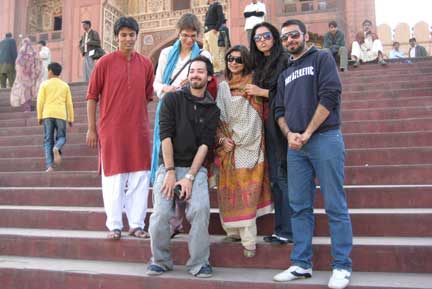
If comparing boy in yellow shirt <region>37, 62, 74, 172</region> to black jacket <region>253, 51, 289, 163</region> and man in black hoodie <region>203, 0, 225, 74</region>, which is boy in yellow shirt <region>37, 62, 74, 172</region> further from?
black jacket <region>253, 51, 289, 163</region>

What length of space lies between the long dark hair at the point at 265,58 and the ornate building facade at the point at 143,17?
13.8 m

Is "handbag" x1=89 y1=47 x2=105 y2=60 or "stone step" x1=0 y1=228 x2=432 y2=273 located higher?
"handbag" x1=89 y1=47 x2=105 y2=60

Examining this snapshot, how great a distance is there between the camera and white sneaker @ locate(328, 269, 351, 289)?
2670mm

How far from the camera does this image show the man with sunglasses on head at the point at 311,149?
2.75 m

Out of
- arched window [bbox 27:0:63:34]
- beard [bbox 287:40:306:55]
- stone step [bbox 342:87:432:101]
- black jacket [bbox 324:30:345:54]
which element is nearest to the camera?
beard [bbox 287:40:306:55]

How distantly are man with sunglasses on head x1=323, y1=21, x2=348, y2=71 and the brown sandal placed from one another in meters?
7.88

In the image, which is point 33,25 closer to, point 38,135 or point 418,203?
point 38,135

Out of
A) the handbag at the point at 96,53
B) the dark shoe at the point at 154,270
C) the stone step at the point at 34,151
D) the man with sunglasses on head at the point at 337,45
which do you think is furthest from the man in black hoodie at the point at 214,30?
the dark shoe at the point at 154,270

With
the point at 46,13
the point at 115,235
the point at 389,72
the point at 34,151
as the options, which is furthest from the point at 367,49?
the point at 46,13

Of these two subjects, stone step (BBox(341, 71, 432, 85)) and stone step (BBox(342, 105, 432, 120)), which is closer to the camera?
stone step (BBox(342, 105, 432, 120))

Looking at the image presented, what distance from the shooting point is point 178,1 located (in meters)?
20.0

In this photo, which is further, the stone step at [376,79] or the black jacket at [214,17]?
the black jacket at [214,17]

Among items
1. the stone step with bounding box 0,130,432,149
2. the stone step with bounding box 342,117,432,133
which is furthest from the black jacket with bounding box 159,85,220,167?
the stone step with bounding box 342,117,432,133

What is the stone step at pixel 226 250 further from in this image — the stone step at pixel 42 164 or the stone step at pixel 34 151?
the stone step at pixel 34 151
